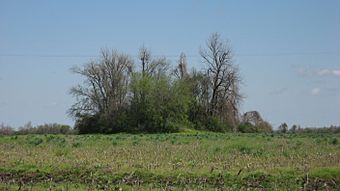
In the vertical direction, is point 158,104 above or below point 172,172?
above

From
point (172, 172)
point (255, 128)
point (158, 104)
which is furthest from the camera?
point (255, 128)

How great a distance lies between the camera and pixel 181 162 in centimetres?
1856

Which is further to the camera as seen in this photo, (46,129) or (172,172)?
(46,129)

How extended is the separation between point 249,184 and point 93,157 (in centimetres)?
852

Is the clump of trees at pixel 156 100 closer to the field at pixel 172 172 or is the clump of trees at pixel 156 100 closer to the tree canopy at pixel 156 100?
the tree canopy at pixel 156 100

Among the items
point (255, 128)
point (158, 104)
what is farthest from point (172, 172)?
point (255, 128)

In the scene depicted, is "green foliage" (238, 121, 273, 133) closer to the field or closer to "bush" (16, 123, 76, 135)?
"bush" (16, 123, 76, 135)

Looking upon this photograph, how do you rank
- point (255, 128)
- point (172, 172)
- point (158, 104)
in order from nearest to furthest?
point (172, 172) → point (158, 104) → point (255, 128)

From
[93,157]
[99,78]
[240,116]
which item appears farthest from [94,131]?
[93,157]

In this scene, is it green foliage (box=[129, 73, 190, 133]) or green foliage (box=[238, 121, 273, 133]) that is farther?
green foliage (box=[238, 121, 273, 133])

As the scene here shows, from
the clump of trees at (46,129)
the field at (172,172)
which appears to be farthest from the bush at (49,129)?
the field at (172,172)

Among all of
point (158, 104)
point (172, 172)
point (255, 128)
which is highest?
point (158, 104)

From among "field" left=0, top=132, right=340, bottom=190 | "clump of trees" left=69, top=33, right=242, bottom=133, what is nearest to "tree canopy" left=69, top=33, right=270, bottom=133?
"clump of trees" left=69, top=33, right=242, bottom=133

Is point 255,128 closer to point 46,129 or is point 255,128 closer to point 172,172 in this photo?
point 46,129
